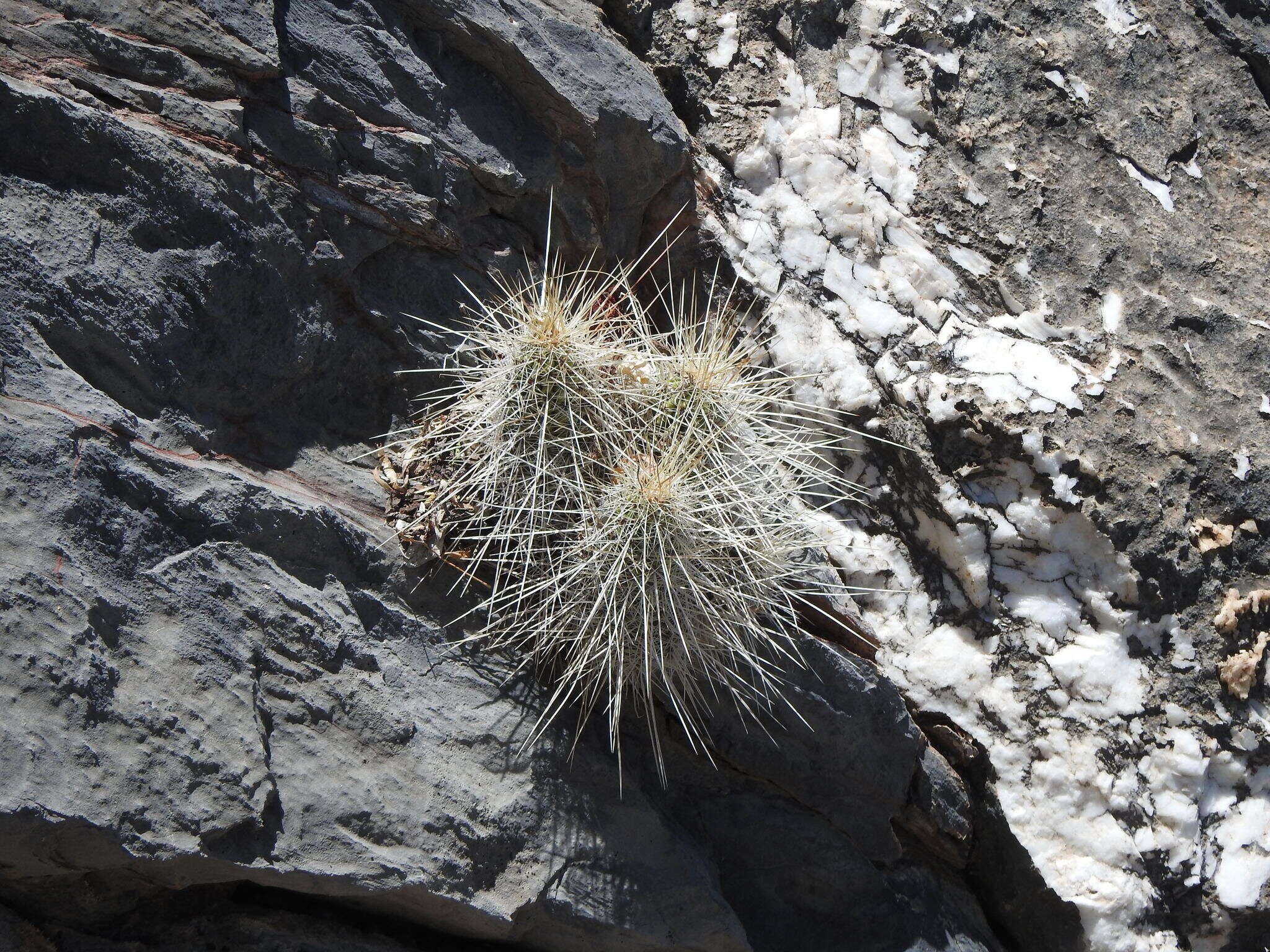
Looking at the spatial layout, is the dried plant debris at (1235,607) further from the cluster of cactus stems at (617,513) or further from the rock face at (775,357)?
the cluster of cactus stems at (617,513)

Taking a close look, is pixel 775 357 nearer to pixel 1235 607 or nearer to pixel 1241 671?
pixel 1235 607

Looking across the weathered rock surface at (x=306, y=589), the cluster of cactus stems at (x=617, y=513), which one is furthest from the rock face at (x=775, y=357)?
the cluster of cactus stems at (x=617, y=513)

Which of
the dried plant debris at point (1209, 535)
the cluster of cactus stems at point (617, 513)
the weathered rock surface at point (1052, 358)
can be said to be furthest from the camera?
the dried plant debris at point (1209, 535)

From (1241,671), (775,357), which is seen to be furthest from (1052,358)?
(1241,671)

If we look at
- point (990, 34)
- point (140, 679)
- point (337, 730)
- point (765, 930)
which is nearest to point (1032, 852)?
point (765, 930)

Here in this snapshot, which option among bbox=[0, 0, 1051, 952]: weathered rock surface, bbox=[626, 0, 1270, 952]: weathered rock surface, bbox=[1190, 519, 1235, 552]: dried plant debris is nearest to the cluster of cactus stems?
bbox=[0, 0, 1051, 952]: weathered rock surface

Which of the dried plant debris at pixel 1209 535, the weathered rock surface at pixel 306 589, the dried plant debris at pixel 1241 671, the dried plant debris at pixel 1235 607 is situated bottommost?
the weathered rock surface at pixel 306 589
